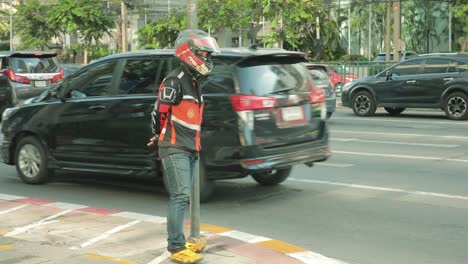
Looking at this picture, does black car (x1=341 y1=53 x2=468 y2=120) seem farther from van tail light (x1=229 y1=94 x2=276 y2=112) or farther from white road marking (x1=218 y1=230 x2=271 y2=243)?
white road marking (x1=218 y1=230 x2=271 y2=243)

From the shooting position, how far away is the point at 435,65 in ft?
62.5

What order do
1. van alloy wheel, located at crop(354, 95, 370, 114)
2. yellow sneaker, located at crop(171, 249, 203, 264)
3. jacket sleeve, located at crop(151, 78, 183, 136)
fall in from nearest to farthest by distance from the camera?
jacket sleeve, located at crop(151, 78, 183, 136) < yellow sneaker, located at crop(171, 249, 203, 264) < van alloy wheel, located at crop(354, 95, 370, 114)

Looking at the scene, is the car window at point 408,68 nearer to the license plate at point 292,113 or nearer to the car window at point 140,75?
the license plate at point 292,113

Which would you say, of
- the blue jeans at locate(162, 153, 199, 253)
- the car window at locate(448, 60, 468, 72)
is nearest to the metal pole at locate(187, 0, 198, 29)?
the blue jeans at locate(162, 153, 199, 253)

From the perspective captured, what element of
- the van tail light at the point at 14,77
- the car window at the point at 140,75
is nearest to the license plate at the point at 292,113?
the car window at the point at 140,75

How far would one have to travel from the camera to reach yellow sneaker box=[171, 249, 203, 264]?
17.8 ft

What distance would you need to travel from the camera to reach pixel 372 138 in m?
14.5

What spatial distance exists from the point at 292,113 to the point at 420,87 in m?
11.9

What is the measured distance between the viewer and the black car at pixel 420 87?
18.5 metres

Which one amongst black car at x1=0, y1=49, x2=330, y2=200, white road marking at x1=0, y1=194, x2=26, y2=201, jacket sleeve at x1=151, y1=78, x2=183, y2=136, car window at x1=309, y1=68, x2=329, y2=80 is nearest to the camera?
jacket sleeve at x1=151, y1=78, x2=183, y2=136

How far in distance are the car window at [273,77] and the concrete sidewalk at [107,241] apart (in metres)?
1.67

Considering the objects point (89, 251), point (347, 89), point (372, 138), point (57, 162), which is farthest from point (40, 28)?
point (89, 251)

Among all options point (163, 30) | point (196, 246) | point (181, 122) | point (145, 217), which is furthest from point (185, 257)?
point (163, 30)

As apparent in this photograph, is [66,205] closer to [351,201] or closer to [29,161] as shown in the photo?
[29,161]
